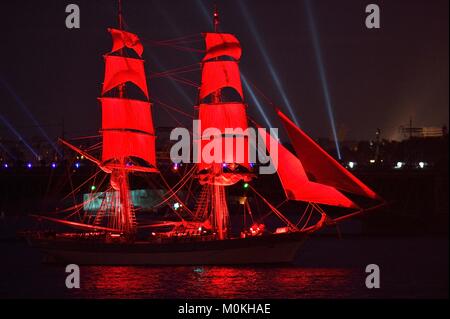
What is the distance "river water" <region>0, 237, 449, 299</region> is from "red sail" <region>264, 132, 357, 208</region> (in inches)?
209

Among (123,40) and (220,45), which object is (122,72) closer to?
(123,40)

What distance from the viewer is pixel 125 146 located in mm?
90250

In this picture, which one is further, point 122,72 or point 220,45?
point 122,72

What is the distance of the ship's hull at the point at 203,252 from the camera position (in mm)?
82875

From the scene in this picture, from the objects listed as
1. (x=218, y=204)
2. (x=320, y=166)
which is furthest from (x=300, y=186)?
(x=218, y=204)

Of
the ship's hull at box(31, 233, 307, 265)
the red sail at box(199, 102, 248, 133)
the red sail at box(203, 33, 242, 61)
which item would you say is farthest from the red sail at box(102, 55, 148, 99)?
the ship's hull at box(31, 233, 307, 265)

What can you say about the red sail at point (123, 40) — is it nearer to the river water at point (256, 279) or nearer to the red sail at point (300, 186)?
the red sail at point (300, 186)

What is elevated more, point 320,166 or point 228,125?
point 228,125

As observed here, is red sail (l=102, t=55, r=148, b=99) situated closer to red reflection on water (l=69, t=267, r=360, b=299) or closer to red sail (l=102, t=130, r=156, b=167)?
red sail (l=102, t=130, r=156, b=167)

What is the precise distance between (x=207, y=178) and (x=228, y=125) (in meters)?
4.96

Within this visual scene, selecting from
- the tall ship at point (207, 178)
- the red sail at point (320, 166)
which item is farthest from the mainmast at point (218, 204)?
the red sail at point (320, 166)

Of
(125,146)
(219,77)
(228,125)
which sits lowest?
(125,146)
